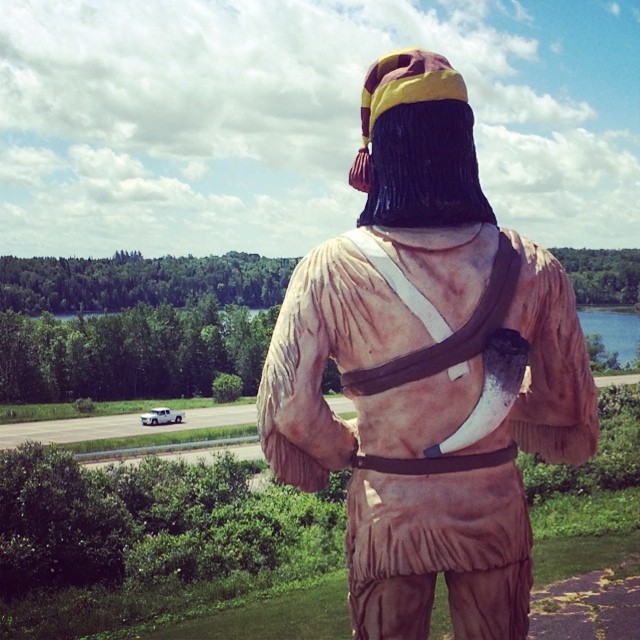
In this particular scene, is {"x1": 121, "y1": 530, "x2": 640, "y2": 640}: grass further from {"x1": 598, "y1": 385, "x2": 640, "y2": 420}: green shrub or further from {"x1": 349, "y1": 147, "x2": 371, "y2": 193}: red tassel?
{"x1": 598, "y1": 385, "x2": 640, "y2": 420}: green shrub

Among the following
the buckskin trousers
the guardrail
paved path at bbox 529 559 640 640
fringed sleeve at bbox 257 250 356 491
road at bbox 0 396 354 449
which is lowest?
paved path at bbox 529 559 640 640

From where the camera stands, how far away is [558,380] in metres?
3.57

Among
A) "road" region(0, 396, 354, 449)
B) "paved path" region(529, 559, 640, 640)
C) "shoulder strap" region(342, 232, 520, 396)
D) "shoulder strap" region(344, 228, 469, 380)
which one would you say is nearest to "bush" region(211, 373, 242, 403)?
"road" region(0, 396, 354, 449)

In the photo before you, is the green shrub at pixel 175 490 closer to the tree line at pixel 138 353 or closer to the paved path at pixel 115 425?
the paved path at pixel 115 425

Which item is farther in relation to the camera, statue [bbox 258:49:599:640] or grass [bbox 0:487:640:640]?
grass [bbox 0:487:640:640]

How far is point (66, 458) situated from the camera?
12711 millimetres

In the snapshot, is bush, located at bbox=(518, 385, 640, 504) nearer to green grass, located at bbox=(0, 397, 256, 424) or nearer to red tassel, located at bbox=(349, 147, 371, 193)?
red tassel, located at bbox=(349, 147, 371, 193)

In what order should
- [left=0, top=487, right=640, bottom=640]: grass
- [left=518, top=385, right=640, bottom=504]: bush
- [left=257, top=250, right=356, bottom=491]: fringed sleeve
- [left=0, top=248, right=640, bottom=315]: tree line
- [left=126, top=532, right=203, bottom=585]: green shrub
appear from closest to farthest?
1. [left=257, top=250, right=356, bottom=491]: fringed sleeve
2. [left=0, top=487, right=640, bottom=640]: grass
3. [left=126, top=532, right=203, bottom=585]: green shrub
4. [left=518, top=385, right=640, bottom=504]: bush
5. [left=0, top=248, right=640, bottom=315]: tree line

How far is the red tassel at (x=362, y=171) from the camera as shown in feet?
11.9

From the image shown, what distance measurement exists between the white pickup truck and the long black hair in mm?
21737

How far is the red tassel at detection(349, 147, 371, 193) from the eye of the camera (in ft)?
11.9

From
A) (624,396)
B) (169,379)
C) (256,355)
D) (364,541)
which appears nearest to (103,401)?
(169,379)

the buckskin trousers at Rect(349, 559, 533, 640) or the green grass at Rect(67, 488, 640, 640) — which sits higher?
the buckskin trousers at Rect(349, 559, 533, 640)

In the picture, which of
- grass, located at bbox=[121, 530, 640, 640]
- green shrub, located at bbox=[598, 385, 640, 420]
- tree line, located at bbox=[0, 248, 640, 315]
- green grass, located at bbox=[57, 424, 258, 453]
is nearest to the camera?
grass, located at bbox=[121, 530, 640, 640]
